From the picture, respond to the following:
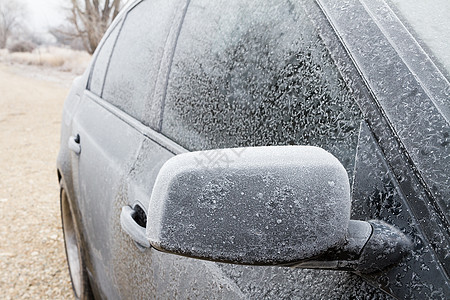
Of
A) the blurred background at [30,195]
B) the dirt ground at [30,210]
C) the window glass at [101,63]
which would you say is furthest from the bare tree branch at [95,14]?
the window glass at [101,63]

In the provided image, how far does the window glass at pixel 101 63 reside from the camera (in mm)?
2448

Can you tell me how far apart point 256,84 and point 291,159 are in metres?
0.48

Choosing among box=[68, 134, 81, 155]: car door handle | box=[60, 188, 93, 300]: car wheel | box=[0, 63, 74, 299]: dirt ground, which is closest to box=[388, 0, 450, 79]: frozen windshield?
box=[68, 134, 81, 155]: car door handle

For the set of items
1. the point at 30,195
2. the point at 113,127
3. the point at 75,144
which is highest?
the point at 113,127

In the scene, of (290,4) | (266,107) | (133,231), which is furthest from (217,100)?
(133,231)

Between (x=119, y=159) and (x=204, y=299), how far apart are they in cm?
76

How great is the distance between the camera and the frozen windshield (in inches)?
31.9

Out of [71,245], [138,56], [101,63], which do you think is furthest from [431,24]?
[71,245]

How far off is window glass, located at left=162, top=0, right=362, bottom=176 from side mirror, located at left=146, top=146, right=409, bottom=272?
236 millimetres

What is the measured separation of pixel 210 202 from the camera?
0.60 m

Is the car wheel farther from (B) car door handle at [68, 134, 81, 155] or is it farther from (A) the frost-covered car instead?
(A) the frost-covered car

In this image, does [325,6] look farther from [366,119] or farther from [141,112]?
[141,112]

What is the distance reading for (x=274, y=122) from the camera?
985 mm

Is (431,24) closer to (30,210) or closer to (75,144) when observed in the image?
(75,144)
